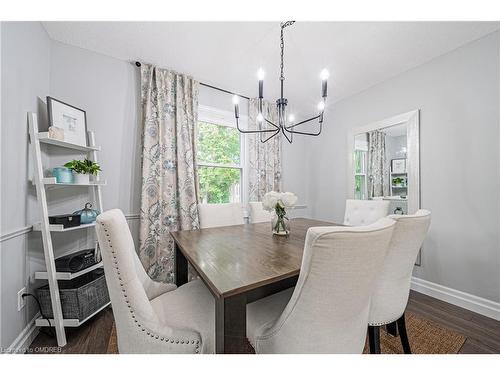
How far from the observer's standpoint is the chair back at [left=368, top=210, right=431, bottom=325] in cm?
100

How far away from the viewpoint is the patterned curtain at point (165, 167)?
221 centimetres

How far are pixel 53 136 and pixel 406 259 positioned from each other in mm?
2450

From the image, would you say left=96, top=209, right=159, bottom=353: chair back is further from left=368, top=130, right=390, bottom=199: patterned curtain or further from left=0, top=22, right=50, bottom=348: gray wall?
left=368, top=130, right=390, bottom=199: patterned curtain

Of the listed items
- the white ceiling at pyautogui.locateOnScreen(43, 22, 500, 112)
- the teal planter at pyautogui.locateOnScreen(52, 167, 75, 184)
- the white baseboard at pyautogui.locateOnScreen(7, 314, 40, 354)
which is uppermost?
the white ceiling at pyautogui.locateOnScreen(43, 22, 500, 112)

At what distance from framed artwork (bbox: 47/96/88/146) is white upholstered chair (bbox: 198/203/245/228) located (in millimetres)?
1254

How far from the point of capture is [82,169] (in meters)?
1.70

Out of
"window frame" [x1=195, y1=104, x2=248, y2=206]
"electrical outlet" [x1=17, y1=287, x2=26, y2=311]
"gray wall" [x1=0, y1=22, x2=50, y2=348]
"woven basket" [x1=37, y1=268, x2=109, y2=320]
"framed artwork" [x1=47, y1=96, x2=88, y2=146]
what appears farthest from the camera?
"window frame" [x1=195, y1=104, x2=248, y2=206]

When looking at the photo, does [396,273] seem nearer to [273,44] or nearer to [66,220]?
[273,44]

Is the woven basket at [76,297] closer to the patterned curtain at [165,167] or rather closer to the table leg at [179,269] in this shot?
the patterned curtain at [165,167]

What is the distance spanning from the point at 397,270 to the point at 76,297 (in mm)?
2136

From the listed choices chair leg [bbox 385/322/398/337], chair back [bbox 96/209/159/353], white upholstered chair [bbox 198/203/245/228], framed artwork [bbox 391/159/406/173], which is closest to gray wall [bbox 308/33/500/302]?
framed artwork [bbox 391/159/406/173]

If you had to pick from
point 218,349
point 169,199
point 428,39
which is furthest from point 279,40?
point 218,349

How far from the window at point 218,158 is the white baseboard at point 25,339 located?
5.68 feet

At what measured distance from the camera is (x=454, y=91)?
199 centimetres
